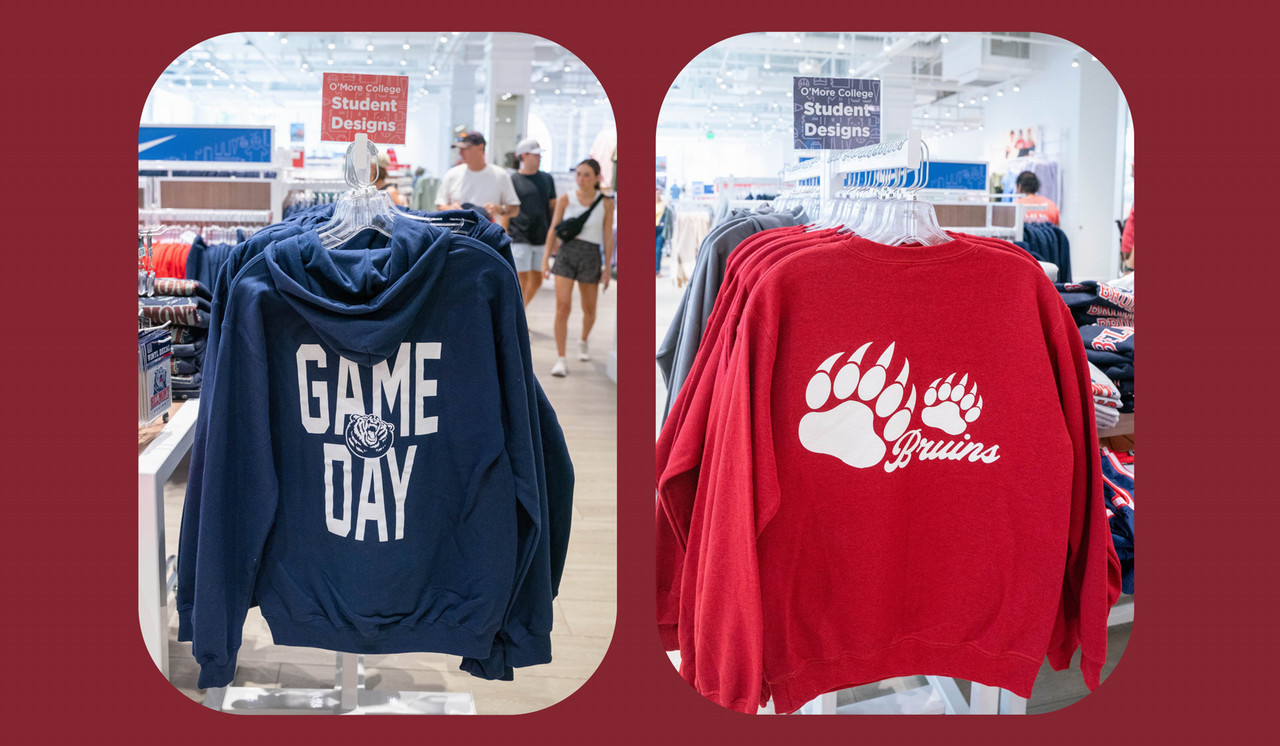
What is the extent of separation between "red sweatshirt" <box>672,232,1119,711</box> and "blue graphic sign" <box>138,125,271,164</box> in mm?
3362

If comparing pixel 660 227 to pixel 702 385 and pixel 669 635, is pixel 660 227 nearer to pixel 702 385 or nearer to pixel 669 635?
pixel 702 385

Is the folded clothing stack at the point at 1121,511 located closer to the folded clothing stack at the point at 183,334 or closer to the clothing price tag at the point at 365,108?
the clothing price tag at the point at 365,108

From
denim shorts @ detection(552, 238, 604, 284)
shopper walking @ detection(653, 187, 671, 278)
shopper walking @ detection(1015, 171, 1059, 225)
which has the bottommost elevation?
denim shorts @ detection(552, 238, 604, 284)

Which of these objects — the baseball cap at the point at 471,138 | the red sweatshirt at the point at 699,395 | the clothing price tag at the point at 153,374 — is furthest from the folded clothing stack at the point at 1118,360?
the clothing price tag at the point at 153,374

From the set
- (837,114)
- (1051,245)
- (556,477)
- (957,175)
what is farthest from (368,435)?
(957,175)

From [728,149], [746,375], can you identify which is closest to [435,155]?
[728,149]

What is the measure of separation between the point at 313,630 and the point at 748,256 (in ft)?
3.55

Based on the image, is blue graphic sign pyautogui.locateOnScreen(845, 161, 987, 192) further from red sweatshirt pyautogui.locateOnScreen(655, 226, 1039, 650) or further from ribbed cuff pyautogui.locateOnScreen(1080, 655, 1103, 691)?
ribbed cuff pyautogui.locateOnScreen(1080, 655, 1103, 691)

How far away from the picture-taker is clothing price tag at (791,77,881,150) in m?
2.23

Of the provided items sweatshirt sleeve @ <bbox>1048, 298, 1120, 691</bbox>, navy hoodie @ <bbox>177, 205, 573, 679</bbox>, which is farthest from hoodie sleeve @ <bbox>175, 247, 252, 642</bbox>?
sweatshirt sleeve @ <bbox>1048, 298, 1120, 691</bbox>

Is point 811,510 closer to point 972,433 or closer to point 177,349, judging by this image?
point 972,433

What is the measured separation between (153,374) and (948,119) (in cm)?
272

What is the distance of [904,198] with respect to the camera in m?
1.84

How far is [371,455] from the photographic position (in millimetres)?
1800
